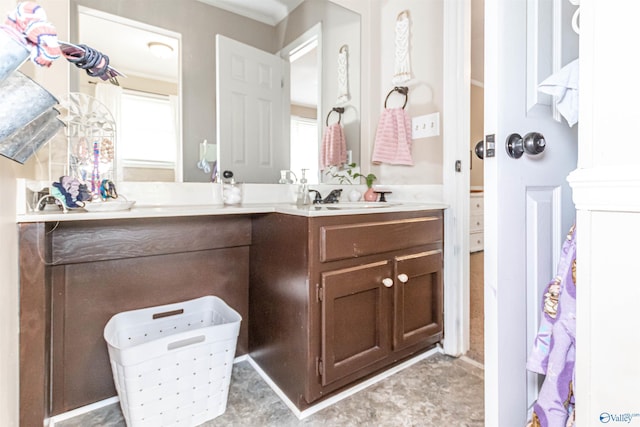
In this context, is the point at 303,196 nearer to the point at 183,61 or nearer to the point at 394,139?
the point at 394,139

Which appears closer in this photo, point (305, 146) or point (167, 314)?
point (167, 314)

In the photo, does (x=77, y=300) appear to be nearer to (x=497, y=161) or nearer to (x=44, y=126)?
(x=44, y=126)

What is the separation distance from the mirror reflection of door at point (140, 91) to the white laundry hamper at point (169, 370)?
0.66m

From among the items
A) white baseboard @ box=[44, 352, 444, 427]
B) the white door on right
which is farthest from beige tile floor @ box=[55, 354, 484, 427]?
the white door on right

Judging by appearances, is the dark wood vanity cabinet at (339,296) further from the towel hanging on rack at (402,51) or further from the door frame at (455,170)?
the towel hanging on rack at (402,51)

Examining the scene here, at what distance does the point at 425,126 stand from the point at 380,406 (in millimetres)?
1451

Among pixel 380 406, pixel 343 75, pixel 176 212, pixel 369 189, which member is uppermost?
pixel 343 75

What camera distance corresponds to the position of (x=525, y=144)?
0.79m

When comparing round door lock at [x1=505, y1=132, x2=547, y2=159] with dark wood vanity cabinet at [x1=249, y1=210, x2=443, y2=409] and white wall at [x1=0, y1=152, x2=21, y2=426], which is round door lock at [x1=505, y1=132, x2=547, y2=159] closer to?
dark wood vanity cabinet at [x1=249, y1=210, x2=443, y2=409]

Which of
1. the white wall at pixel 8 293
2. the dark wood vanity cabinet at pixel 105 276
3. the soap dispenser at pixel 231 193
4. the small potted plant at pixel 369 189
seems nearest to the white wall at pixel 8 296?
the white wall at pixel 8 293

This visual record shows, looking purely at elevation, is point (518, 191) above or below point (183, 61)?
below

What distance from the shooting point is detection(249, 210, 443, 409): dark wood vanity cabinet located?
1282 mm

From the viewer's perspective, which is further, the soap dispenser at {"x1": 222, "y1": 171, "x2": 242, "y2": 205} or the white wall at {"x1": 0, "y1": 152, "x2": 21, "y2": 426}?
the soap dispenser at {"x1": 222, "y1": 171, "x2": 242, "y2": 205}

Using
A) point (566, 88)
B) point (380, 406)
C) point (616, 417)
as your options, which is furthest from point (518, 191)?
point (380, 406)
